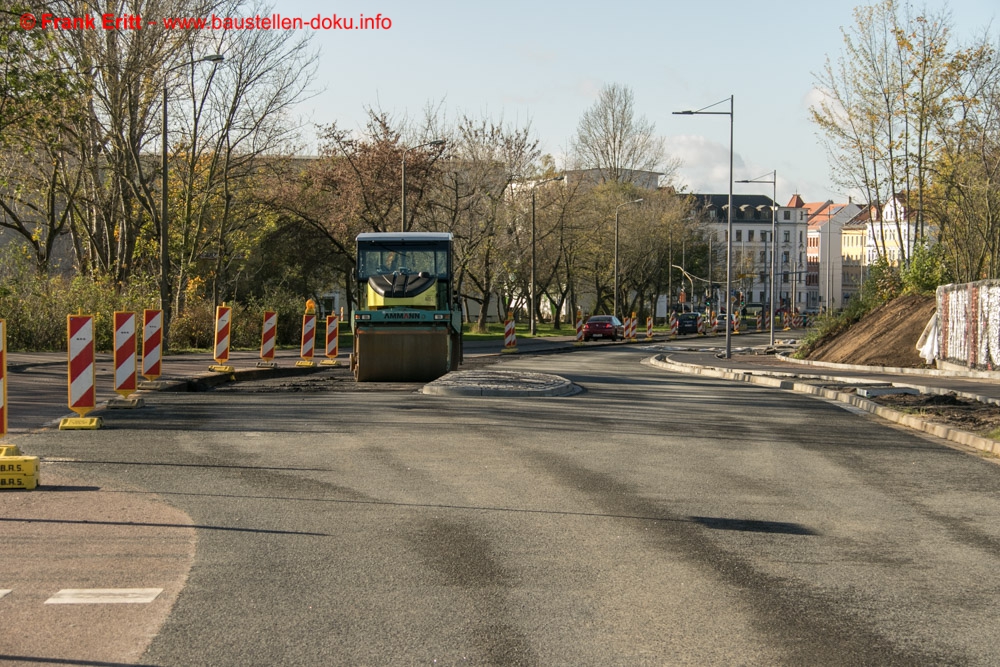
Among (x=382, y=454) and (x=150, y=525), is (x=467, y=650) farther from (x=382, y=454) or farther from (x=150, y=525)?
(x=382, y=454)

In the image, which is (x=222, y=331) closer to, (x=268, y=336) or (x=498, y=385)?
(x=268, y=336)

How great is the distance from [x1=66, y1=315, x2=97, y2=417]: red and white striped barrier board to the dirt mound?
24.3m

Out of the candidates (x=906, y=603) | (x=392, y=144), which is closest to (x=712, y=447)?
(x=906, y=603)

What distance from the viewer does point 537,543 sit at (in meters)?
7.55

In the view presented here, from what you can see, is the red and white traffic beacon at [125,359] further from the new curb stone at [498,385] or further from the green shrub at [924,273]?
the green shrub at [924,273]

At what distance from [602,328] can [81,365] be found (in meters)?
47.8

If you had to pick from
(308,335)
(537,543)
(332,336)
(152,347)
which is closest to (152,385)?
(152,347)

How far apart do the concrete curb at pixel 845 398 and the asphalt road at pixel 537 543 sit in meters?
0.62

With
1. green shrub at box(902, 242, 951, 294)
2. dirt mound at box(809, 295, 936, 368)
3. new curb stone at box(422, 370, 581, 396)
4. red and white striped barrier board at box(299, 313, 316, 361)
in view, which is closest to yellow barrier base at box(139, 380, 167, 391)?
new curb stone at box(422, 370, 581, 396)

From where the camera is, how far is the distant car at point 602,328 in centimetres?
6006

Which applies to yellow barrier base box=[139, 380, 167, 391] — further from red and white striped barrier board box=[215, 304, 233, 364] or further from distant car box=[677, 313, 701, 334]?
distant car box=[677, 313, 701, 334]

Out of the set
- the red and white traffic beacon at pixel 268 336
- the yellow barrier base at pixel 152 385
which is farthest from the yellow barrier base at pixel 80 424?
the red and white traffic beacon at pixel 268 336

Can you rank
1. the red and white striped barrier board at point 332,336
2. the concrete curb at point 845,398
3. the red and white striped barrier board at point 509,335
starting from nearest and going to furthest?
the concrete curb at point 845,398, the red and white striped barrier board at point 332,336, the red and white striped barrier board at point 509,335

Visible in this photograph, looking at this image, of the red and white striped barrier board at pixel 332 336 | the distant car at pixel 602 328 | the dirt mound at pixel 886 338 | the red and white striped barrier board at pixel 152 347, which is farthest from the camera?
the distant car at pixel 602 328
